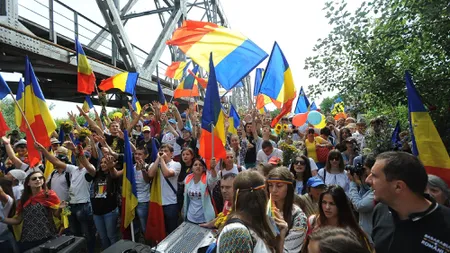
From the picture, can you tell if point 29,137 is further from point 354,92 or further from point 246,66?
point 354,92

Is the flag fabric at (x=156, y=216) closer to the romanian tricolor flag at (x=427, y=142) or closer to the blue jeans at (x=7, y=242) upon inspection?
the blue jeans at (x=7, y=242)

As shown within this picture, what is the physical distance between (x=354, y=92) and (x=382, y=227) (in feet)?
13.9

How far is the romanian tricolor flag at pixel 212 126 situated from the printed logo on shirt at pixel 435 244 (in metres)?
2.84

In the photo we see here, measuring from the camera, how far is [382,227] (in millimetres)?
2154

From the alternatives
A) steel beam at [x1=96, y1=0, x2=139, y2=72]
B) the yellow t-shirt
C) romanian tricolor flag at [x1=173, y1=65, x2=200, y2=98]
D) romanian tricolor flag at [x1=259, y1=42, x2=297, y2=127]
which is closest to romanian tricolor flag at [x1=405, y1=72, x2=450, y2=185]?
romanian tricolor flag at [x1=259, y1=42, x2=297, y2=127]

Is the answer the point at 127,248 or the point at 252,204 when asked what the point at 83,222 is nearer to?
the point at 127,248

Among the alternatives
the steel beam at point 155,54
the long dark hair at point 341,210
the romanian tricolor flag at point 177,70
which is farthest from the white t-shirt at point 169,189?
the steel beam at point 155,54

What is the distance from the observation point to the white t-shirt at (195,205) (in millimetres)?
4320

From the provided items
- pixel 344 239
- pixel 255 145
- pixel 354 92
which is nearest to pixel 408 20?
pixel 354 92

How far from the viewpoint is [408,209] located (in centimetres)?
191

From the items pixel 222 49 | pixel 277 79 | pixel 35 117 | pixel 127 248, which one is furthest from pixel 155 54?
pixel 127 248

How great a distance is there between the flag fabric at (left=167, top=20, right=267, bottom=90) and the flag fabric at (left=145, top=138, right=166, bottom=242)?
6.41 feet

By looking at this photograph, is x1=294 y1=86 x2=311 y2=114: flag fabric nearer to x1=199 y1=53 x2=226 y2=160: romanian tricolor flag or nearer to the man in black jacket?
x1=199 y1=53 x2=226 y2=160: romanian tricolor flag

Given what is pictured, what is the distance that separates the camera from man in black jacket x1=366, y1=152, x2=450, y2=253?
1.80 m
